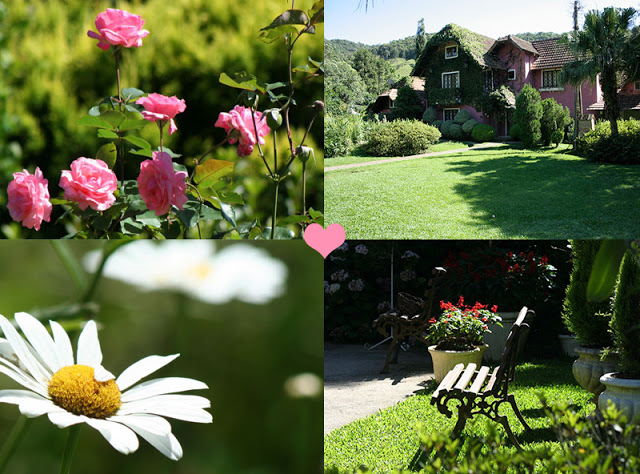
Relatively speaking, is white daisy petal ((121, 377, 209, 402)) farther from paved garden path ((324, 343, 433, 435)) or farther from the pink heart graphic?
paved garden path ((324, 343, 433, 435))

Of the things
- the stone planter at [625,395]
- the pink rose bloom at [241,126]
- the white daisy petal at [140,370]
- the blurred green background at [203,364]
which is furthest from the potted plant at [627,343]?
the white daisy petal at [140,370]

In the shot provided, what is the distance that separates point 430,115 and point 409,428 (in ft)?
8.61

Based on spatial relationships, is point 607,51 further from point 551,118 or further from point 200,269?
point 200,269

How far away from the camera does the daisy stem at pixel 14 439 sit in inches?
28.7

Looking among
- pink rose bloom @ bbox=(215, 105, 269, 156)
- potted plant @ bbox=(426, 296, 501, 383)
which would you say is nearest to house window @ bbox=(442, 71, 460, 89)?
potted plant @ bbox=(426, 296, 501, 383)

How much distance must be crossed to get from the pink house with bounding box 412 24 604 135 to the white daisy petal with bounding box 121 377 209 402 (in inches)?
176

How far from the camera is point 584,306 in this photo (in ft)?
10.4

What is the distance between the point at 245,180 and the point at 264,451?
7.48 feet

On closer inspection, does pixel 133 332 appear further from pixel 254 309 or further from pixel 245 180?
pixel 245 180

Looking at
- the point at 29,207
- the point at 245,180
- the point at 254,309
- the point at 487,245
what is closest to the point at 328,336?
the point at 487,245

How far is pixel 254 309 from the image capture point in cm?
94

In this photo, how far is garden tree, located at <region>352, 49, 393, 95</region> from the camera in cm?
502

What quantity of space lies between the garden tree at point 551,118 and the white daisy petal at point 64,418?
472cm

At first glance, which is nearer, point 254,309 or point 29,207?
point 254,309
